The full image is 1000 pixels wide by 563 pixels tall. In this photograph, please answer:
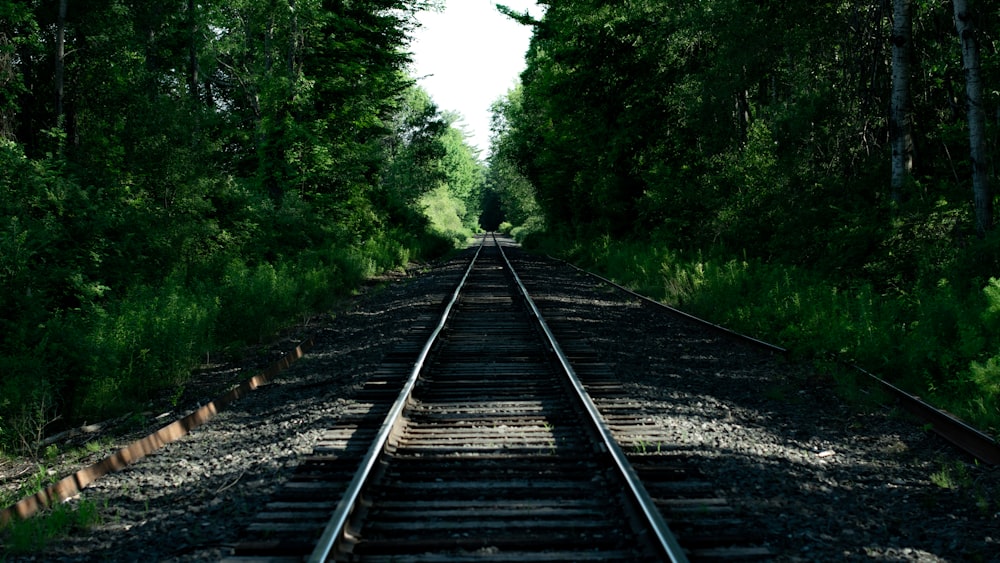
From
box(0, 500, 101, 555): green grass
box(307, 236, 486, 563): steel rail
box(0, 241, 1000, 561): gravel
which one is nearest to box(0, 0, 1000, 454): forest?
box(0, 241, 1000, 561): gravel

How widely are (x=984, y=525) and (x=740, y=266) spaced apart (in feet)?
38.4

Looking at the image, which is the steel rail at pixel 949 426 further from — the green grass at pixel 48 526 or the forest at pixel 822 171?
the green grass at pixel 48 526

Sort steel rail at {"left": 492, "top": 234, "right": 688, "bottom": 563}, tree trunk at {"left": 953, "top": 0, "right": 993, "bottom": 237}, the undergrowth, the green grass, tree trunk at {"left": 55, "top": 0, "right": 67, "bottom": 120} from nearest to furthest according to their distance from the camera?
1. steel rail at {"left": 492, "top": 234, "right": 688, "bottom": 563}
2. the green grass
3. the undergrowth
4. tree trunk at {"left": 953, "top": 0, "right": 993, "bottom": 237}
5. tree trunk at {"left": 55, "top": 0, "right": 67, "bottom": 120}

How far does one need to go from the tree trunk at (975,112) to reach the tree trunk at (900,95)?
144cm

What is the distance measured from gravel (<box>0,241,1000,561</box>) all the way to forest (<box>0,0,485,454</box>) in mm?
1702

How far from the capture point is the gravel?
4.18 m

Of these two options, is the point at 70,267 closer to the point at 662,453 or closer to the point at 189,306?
the point at 189,306

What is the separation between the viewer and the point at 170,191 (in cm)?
1709

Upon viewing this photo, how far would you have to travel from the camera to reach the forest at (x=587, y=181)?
28.8 feet

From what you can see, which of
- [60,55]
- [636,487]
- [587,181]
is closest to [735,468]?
[636,487]

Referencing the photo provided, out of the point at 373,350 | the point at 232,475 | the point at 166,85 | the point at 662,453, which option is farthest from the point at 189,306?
the point at 166,85

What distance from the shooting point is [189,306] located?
11039 millimetres

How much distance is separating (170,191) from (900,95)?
52.9ft

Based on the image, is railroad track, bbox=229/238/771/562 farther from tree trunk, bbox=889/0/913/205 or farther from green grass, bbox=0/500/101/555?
tree trunk, bbox=889/0/913/205
